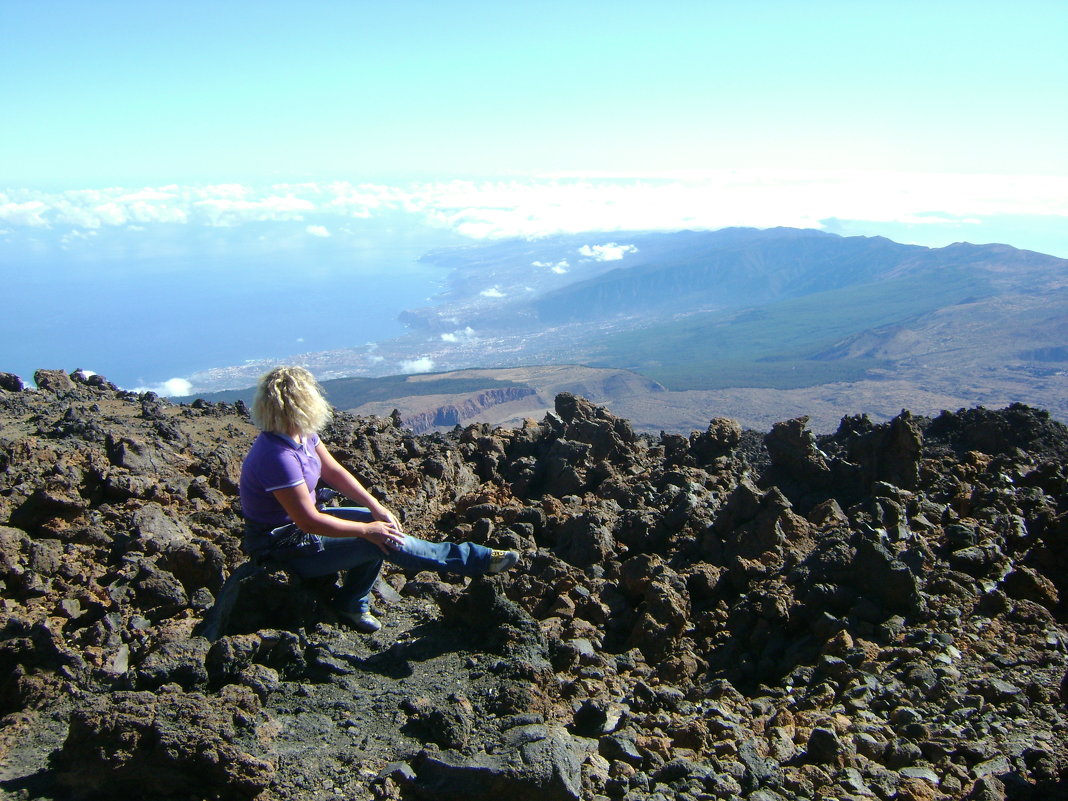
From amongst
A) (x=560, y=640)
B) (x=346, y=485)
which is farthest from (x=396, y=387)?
(x=346, y=485)

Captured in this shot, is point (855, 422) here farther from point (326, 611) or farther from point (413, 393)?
point (413, 393)

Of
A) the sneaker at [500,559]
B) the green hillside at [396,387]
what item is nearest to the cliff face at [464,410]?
the green hillside at [396,387]

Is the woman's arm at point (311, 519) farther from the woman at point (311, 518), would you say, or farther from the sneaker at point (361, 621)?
the sneaker at point (361, 621)

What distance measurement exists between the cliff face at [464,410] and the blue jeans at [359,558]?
86829 millimetres

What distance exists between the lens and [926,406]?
111250 mm

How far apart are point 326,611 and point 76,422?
741cm

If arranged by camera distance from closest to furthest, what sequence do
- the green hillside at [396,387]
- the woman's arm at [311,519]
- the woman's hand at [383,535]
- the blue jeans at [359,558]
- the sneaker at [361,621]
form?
the woman's arm at [311,519] → the woman's hand at [383,535] → the blue jeans at [359,558] → the sneaker at [361,621] → the green hillside at [396,387]

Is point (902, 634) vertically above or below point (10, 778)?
below

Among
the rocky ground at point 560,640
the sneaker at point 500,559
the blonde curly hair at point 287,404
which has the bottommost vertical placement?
the rocky ground at point 560,640

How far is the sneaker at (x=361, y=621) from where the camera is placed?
21.7 feet

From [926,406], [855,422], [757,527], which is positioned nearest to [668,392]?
[926,406]

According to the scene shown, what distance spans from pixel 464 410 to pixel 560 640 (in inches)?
4132

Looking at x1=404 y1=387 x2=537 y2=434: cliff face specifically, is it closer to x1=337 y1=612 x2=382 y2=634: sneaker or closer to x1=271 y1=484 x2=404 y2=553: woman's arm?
x1=337 y1=612 x2=382 y2=634: sneaker

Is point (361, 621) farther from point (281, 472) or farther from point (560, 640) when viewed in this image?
point (560, 640)
